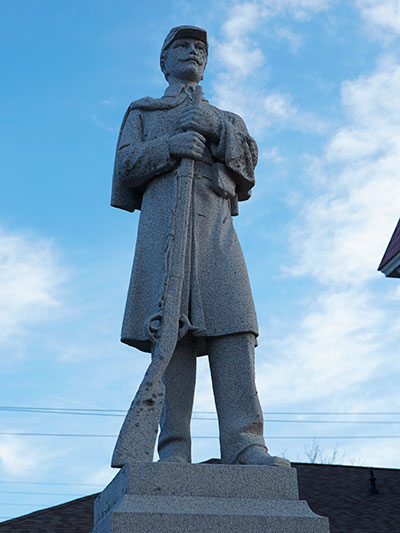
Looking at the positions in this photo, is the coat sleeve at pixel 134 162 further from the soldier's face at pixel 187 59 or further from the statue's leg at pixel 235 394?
the statue's leg at pixel 235 394

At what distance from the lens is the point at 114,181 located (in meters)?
6.32

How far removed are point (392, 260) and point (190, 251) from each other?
959 centimetres

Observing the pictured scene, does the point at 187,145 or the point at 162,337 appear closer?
the point at 162,337

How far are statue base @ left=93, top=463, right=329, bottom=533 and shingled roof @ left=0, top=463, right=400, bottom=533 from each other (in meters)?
7.66

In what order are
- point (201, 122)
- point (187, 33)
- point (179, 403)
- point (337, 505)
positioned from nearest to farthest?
point (179, 403) < point (201, 122) < point (187, 33) < point (337, 505)

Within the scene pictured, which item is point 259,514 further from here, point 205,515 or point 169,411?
point 169,411

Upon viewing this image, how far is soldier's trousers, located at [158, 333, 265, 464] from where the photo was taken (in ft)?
17.8

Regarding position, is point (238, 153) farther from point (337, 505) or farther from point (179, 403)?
point (337, 505)

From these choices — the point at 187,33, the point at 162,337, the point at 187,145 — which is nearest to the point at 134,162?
the point at 187,145

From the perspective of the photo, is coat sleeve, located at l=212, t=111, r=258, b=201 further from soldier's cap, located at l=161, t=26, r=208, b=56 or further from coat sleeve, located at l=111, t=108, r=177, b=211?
soldier's cap, located at l=161, t=26, r=208, b=56

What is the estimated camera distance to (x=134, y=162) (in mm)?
6078

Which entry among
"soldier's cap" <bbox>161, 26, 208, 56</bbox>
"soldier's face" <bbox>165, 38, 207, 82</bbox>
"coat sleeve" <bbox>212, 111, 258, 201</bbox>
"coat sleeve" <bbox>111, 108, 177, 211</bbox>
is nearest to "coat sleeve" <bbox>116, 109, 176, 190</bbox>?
"coat sleeve" <bbox>111, 108, 177, 211</bbox>

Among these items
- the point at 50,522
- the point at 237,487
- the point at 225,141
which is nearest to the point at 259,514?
the point at 237,487

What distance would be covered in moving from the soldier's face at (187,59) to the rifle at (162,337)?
0.97 meters
